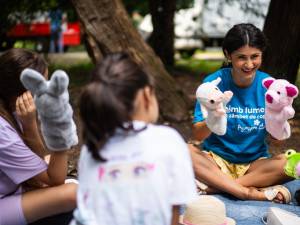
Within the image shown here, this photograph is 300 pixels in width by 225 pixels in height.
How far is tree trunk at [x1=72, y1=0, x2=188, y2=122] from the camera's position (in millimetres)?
4523

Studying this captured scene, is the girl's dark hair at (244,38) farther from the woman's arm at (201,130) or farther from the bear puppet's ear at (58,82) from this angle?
the bear puppet's ear at (58,82)

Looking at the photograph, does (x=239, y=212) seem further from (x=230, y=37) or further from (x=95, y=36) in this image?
(x=95, y=36)

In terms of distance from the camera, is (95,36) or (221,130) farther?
(95,36)

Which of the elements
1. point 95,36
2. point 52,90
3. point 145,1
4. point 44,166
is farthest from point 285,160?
point 145,1

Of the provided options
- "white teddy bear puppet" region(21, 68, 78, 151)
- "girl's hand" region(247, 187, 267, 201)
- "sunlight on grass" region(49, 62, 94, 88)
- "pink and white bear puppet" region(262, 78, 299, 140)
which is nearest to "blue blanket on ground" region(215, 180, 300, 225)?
"girl's hand" region(247, 187, 267, 201)

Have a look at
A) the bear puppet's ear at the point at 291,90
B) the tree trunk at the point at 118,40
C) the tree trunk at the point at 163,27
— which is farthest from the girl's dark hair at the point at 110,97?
the tree trunk at the point at 163,27

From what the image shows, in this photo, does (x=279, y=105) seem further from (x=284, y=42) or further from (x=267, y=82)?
(x=284, y=42)

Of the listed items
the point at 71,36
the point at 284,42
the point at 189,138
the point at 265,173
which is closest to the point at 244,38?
the point at 265,173

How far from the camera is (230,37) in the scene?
2770 millimetres

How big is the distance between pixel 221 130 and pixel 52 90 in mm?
1112

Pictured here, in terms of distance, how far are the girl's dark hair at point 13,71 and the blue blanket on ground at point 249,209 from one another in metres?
1.28

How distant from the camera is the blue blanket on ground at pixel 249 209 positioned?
2.65 meters

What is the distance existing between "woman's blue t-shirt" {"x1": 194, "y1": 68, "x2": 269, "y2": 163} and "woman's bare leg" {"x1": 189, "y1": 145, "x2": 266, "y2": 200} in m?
0.14

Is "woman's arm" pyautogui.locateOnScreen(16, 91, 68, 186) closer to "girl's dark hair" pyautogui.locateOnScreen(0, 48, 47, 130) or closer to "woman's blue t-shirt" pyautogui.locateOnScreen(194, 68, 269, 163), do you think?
"girl's dark hair" pyautogui.locateOnScreen(0, 48, 47, 130)
